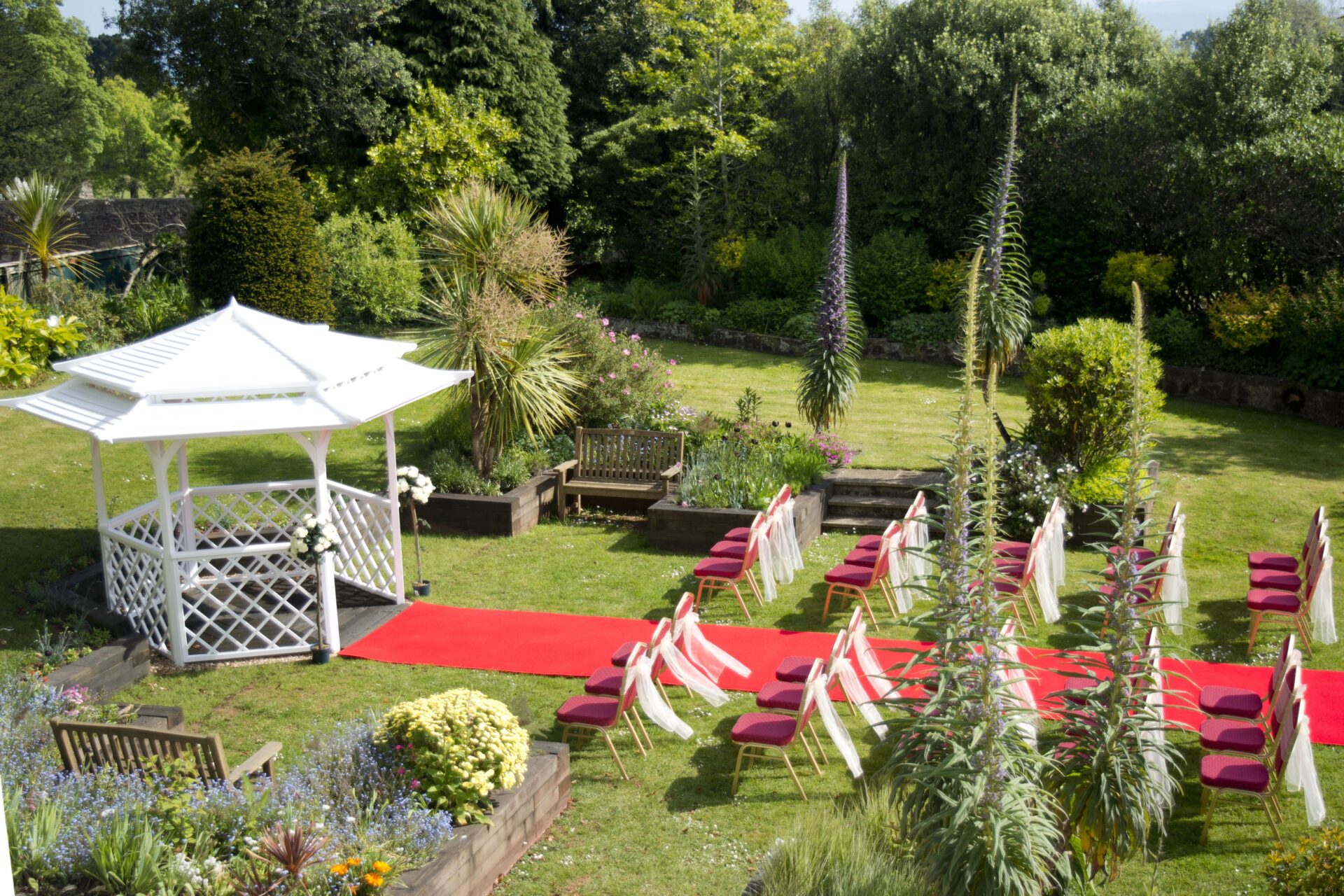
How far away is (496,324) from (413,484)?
9.11 feet

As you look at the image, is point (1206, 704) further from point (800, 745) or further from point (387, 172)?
point (387, 172)

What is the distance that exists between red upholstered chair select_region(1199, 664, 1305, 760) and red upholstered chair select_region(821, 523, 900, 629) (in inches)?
124

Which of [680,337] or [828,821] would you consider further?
[680,337]

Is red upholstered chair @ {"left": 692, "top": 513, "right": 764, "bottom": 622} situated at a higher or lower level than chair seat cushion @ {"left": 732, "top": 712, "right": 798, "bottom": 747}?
higher

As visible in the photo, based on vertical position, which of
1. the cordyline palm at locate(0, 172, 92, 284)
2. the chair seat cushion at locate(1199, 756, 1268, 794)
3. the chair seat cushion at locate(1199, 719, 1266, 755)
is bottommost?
the chair seat cushion at locate(1199, 756, 1268, 794)

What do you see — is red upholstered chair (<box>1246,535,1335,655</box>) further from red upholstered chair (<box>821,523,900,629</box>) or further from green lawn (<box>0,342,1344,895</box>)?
red upholstered chair (<box>821,523,900,629</box>)

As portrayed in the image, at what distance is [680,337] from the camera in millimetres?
23188

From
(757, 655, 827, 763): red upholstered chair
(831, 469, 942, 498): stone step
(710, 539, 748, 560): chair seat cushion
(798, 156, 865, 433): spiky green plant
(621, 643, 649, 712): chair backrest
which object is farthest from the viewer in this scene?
(798, 156, 865, 433): spiky green plant

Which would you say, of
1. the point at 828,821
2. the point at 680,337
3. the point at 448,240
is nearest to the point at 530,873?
the point at 828,821

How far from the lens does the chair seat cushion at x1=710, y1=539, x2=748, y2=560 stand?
1095 cm

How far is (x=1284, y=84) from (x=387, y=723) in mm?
19151

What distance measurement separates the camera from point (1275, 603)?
9.26 metres

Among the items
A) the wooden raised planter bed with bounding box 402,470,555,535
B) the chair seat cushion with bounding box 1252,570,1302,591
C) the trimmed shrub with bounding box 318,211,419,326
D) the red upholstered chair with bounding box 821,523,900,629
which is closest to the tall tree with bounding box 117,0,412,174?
the trimmed shrub with bounding box 318,211,419,326

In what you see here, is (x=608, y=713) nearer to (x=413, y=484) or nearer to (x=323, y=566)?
(x=323, y=566)
